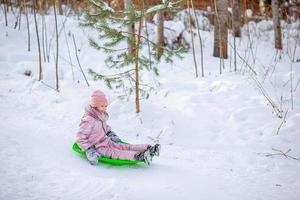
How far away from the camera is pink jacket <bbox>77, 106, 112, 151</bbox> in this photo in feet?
14.3

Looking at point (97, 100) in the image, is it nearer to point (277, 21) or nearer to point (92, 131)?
point (92, 131)

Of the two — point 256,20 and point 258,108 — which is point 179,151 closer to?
point 258,108

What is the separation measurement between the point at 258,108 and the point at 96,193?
11.7 ft

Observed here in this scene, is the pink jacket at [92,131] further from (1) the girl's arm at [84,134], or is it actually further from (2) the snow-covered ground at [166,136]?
(2) the snow-covered ground at [166,136]

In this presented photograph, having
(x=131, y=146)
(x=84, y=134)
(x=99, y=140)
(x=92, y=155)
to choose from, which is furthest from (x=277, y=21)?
(x=92, y=155)

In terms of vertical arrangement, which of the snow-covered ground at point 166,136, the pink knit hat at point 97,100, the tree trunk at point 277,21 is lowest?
the snow-covered ground at point 166,136

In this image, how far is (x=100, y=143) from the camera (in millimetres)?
4434

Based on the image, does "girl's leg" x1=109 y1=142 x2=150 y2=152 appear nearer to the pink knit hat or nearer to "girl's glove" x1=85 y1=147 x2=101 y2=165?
"girl's glove" x1=85 y1=147 x2=101 y2=165

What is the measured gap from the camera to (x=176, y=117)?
6.00 metres

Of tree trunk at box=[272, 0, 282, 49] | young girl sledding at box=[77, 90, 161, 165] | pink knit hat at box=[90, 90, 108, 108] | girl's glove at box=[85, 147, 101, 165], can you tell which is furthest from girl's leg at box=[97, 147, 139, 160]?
tree trunk at box=[272, 0, 282, 49]

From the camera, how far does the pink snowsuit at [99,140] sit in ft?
14.1

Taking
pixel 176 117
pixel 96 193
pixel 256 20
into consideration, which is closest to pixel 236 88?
pixel 176 117

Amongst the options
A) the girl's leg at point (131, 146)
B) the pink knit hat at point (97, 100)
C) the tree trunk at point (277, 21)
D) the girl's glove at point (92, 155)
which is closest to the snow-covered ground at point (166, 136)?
the girl's glove at point (92, 155)

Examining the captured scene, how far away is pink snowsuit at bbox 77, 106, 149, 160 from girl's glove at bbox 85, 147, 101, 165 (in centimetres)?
6
